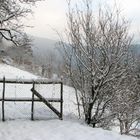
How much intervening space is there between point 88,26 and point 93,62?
4.56ft

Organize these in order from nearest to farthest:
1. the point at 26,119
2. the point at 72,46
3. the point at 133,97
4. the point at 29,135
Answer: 1. the point at 29,135
2. the point at 26,119
3. the point at 72,46
4. the point at 133,97

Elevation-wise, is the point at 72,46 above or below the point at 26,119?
above

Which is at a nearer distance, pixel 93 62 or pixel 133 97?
pixel 93 62

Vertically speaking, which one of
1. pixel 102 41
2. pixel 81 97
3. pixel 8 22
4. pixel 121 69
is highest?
pixel 8 22

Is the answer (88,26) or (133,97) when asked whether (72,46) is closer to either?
(88,26)

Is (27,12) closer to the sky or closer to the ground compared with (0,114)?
closer to the sky

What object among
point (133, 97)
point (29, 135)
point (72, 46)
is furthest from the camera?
point (133, 97)

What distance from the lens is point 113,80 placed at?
13781 mm

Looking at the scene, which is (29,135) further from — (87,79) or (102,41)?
(102,41)

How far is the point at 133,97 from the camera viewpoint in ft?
58.5

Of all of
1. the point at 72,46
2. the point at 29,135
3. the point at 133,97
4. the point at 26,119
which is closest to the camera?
the point at 29,135

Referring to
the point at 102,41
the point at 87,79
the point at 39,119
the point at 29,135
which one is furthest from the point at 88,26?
the point at 29,135

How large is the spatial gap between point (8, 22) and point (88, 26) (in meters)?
5.54

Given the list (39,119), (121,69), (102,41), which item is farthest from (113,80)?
(39,119)
